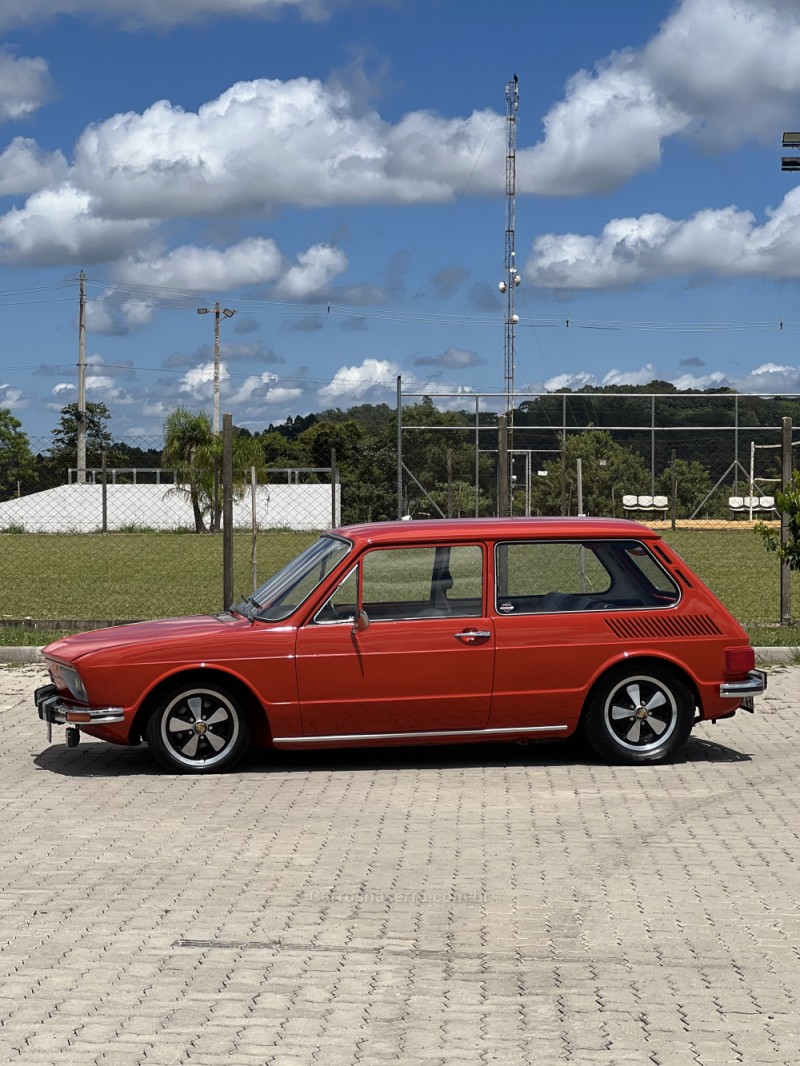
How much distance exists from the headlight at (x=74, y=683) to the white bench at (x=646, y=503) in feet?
80.8

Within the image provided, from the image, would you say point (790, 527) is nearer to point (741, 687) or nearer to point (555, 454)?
point (741, 687)

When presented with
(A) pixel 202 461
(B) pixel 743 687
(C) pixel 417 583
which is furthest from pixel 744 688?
(A) pixel 202 461

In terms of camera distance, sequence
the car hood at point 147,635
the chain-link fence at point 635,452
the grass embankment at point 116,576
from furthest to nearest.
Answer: the chain-link fence at point 635,452, the grass embankment at point 116,576, the car hood at point 147,635

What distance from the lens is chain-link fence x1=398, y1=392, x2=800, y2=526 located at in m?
29.2

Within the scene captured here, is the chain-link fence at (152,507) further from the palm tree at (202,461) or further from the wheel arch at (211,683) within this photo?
the wheel arch at (211,683)

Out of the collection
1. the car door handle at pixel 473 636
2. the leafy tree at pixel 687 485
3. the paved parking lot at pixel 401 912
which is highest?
the leafy tree at pixel 687 485

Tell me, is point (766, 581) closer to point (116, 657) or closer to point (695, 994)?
point (116, 657)

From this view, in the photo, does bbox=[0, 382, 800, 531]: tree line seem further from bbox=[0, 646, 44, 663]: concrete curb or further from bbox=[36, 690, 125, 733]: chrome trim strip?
bbox=[36, 690, 125, 733]: chrome trim strip

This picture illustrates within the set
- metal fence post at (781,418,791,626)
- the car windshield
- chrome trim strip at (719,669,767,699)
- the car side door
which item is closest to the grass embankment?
the car windshield

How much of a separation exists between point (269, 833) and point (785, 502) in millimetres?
9083

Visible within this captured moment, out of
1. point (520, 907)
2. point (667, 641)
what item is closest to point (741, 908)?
point (520, 907)

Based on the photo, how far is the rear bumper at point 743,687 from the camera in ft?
31.8

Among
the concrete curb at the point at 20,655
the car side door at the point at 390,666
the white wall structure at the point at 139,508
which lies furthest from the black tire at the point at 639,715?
the white wall structure at the point at 139,508

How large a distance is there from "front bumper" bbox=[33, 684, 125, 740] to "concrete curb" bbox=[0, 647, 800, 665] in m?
5.04
